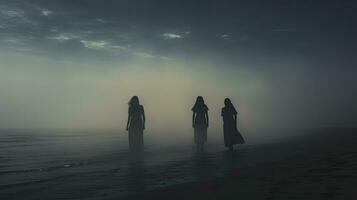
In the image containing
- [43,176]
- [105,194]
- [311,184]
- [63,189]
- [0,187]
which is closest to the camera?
[311,184]

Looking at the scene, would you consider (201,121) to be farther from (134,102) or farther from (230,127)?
(134,102)

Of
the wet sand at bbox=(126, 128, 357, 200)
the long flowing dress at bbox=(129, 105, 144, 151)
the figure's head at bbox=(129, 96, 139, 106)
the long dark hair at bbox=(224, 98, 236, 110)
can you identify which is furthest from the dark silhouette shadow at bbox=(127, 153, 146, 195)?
the figure's head at bbox=(129, 96, 139, 106)

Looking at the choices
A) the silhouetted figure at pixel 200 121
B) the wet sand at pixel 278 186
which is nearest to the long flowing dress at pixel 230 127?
the silhouetted figure at pixel 200 121

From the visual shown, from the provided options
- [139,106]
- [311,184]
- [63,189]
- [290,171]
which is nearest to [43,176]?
[63,189]

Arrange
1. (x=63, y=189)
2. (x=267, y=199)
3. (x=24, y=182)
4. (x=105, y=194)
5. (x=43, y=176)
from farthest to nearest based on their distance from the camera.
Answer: (x=43, y=176) → (x=24, y=182) → (x=63, y=189) → (x=105, y=194) → (x=267, y=199)

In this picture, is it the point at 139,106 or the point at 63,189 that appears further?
the point at 139,106

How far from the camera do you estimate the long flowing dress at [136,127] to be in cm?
2630

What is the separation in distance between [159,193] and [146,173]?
496cm

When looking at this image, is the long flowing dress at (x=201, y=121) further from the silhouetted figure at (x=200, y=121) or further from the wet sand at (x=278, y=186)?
the wet sand at (x=278, y=186)

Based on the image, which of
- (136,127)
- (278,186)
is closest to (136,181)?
(278,186)

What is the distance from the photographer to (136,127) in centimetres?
2636

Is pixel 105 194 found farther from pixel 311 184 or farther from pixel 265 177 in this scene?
pixel 311 184

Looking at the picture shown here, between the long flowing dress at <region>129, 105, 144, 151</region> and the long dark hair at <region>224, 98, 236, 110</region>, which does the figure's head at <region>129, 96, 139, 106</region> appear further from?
the long dark hair at <region>224, 98, 236, 110</region>

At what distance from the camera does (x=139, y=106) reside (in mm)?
26422
